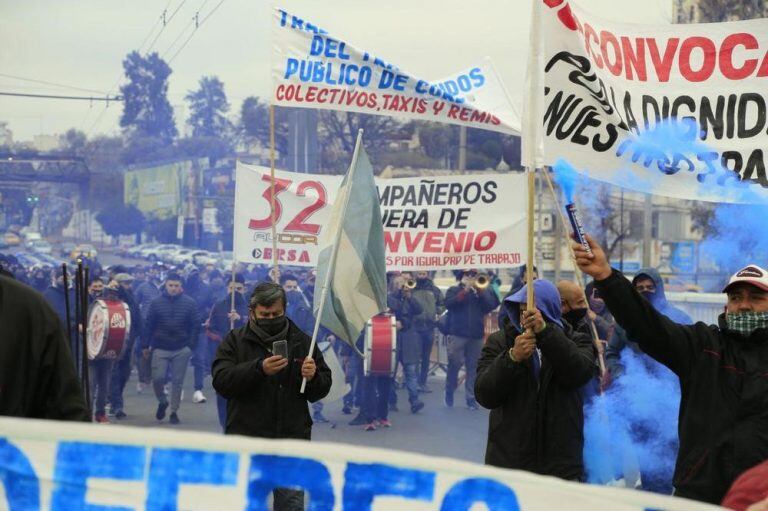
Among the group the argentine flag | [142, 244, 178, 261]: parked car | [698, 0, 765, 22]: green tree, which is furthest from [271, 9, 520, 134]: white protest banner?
[142, 244, 178, 261]: parked car

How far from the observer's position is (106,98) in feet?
230

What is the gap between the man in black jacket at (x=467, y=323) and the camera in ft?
53.3

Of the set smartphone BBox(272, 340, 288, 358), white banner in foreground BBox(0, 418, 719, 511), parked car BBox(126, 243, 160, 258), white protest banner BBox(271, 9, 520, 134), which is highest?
white protest banner BBox(271, 9, 520, 134)

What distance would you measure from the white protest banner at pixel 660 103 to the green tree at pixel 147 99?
78323 millimetres

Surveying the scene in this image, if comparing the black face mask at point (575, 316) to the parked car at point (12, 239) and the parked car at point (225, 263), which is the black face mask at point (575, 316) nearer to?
the parked car at point (225, 263)

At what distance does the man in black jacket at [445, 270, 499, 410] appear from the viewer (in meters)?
16.2

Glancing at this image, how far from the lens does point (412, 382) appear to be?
51.3 ft

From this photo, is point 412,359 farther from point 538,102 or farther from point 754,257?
point 538,102

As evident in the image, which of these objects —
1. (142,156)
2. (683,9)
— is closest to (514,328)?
(683,9)

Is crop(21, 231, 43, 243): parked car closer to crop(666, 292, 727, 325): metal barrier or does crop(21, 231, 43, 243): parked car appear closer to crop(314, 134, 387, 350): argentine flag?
crop(666, 292, 727, 325): metal barrier

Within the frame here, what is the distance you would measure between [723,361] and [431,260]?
745cm

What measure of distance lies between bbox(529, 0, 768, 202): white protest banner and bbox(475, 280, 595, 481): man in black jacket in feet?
3.30

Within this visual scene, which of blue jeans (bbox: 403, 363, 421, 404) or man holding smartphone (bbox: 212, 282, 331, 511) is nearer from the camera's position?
man holding smartphone (bbox: 212, 282, 331, 511)

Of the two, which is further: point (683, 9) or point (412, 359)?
point (683, 9)
